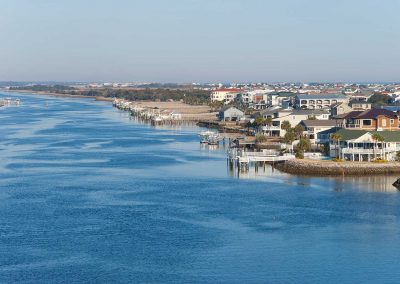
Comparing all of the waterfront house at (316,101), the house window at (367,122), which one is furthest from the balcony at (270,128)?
the waterfront house at (316,101)

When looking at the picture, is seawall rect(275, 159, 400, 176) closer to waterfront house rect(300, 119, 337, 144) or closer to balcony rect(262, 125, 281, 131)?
waterfront house rect(300, 119, 337, 144)

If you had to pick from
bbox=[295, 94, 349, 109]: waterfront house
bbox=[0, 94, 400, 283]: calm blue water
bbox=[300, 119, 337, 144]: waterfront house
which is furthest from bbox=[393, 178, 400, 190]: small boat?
bbox=[295, 94, 349, 109]: waterfront house

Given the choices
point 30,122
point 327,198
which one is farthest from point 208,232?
point 30,122

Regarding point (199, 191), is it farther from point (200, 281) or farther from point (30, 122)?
point (30, 122)

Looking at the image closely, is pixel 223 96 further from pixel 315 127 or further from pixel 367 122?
pixel 367 122

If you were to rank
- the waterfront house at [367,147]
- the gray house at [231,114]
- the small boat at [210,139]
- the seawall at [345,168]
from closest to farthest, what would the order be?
the seawall at [345,168] < the waterfront house at [367,147] < the small boat at [210,139] < the gray house at [231,114]

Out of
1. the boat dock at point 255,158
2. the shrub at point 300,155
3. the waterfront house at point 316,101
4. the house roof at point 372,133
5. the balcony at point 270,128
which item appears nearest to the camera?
the house roof at point 372,133

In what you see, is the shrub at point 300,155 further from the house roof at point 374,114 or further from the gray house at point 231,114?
the gray house at point 231,114

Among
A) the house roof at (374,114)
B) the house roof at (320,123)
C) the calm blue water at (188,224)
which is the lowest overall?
the calm blue water at (188,224)
